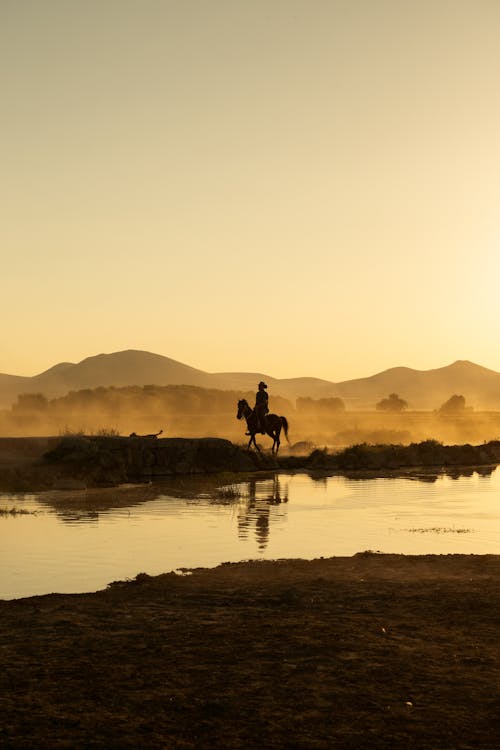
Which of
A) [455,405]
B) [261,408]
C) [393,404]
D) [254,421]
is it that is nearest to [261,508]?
[261,408]

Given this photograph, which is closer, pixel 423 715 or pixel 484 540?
pixel 423 715

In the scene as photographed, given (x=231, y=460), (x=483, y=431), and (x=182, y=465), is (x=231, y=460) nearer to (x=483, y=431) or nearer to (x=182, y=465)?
(x=182, y=465)

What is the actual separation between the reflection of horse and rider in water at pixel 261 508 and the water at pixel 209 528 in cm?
3

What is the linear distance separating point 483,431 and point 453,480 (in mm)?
63043

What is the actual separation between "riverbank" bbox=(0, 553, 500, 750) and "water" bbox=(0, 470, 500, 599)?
2.59 meters

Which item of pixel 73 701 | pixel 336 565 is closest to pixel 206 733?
pixel 73 701

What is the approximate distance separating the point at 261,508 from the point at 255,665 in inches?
675

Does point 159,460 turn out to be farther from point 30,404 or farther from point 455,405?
point 455,405

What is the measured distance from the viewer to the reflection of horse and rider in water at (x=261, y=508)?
20.4 m

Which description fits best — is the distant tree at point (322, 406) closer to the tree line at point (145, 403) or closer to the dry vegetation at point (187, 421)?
the tree line at point (145, 403)

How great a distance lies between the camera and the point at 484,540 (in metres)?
19.5

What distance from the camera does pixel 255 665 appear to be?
8898 millimetres

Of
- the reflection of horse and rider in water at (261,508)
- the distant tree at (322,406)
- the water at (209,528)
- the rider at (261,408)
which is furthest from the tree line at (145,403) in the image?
the water at (209,528)

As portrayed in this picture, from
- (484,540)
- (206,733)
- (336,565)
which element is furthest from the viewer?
(484,540)
